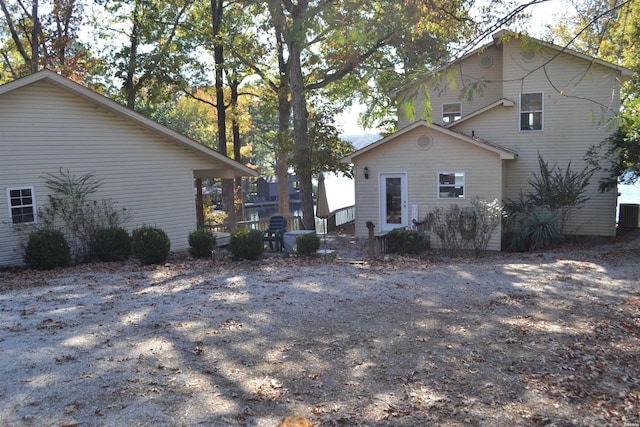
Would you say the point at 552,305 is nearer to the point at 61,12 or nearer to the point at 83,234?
the point at 83,234

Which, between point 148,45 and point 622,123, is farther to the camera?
point 148,45

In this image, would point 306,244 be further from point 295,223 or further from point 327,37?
point 327,37

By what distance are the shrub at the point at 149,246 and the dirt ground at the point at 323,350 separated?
191 centimetres

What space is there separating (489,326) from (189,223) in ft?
36.9

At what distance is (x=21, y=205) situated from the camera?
12.6 m

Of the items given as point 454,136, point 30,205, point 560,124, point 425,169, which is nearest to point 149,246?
point 30,205

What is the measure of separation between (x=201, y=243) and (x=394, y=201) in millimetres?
6814

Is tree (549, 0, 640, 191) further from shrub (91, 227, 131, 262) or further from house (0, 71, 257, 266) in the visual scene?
shrub (91, 227, 131, 262)

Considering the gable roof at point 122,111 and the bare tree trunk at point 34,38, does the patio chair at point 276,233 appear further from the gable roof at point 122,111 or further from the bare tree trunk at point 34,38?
the bare tree trunk at point 34,38

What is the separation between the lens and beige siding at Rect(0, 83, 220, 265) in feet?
40.7

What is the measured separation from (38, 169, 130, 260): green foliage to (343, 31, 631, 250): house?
8119 millimetres

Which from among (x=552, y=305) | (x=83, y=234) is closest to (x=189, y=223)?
(x=83, y=234)

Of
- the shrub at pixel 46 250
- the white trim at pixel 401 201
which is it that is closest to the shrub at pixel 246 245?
the shrub at pixel 46 250

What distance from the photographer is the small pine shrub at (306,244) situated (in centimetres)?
1345
